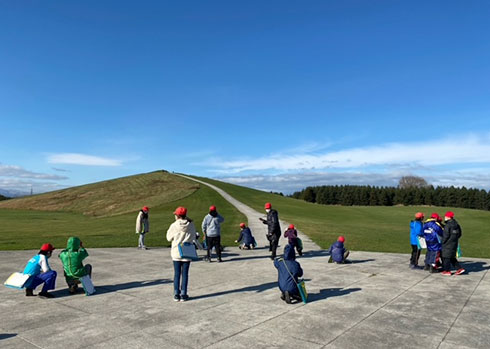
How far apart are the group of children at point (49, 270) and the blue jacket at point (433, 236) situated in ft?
35.7

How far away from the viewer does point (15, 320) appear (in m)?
6.90

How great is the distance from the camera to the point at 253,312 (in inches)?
293

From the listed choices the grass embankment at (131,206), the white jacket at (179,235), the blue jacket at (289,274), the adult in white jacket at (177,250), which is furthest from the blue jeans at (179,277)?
the grass embankment at (131,206)

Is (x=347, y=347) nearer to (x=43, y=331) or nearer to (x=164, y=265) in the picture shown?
(x=43, y=331)

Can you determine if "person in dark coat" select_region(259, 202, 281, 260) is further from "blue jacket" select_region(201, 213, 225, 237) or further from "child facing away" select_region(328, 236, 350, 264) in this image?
"child facing away" select_region(328, 236, 350, 264)

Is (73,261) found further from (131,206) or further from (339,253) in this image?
(131,206)

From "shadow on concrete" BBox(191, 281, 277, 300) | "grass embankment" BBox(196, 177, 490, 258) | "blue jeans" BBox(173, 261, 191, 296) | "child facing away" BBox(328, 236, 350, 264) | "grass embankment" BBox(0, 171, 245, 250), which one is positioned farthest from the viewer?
"grass embankment" BBox(0, 171, 245, 250)

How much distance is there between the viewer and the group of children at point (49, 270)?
28.4 feet

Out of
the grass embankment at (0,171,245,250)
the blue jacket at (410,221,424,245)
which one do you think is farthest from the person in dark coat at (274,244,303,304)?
the grass embankment at (0,171,245,250)

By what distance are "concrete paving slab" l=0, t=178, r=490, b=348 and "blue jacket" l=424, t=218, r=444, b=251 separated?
3.15 feet

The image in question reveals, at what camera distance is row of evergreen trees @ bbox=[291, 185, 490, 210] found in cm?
11944

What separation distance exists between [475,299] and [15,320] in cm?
1053

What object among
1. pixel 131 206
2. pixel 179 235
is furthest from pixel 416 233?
pixel 131 206

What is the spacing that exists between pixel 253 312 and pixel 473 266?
1046 cm
